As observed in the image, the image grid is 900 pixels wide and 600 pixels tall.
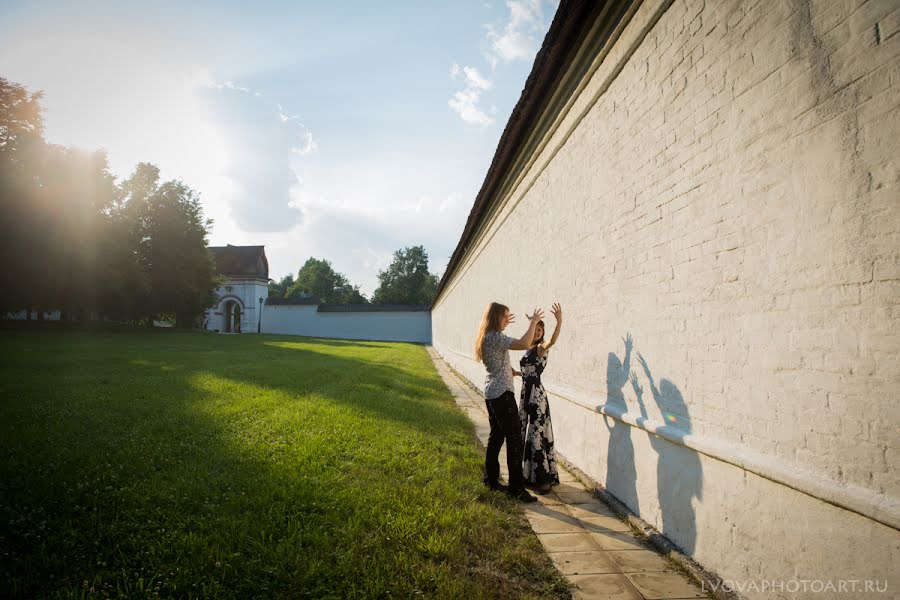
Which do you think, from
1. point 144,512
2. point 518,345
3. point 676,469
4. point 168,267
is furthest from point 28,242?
point 676,469

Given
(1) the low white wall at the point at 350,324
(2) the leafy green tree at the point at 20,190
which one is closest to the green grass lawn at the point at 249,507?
(2) the leafy green tree at the point at 20,190

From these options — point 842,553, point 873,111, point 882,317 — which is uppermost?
→ point 873,111

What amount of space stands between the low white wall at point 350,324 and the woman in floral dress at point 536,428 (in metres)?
44.6

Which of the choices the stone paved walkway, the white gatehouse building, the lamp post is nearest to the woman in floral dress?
the stone paved walkway

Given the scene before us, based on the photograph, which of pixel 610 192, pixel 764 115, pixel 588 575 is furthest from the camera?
pixel 610 192

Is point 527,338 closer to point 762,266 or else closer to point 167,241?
point 762,266

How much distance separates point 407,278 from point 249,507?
73768 millimetres

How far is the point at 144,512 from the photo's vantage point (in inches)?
127

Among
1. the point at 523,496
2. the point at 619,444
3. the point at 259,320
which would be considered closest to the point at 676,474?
the point at 619,444

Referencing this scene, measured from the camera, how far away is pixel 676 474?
3.02 meters

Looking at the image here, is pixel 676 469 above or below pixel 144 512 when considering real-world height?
above

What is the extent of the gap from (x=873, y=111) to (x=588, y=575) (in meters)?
2.76

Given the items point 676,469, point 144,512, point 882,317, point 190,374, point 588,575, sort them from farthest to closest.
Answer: point 190,374 < point 144,512 < point 676,469 < point 588,575 < point 882,317

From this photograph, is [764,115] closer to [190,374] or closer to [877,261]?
[877,261]
